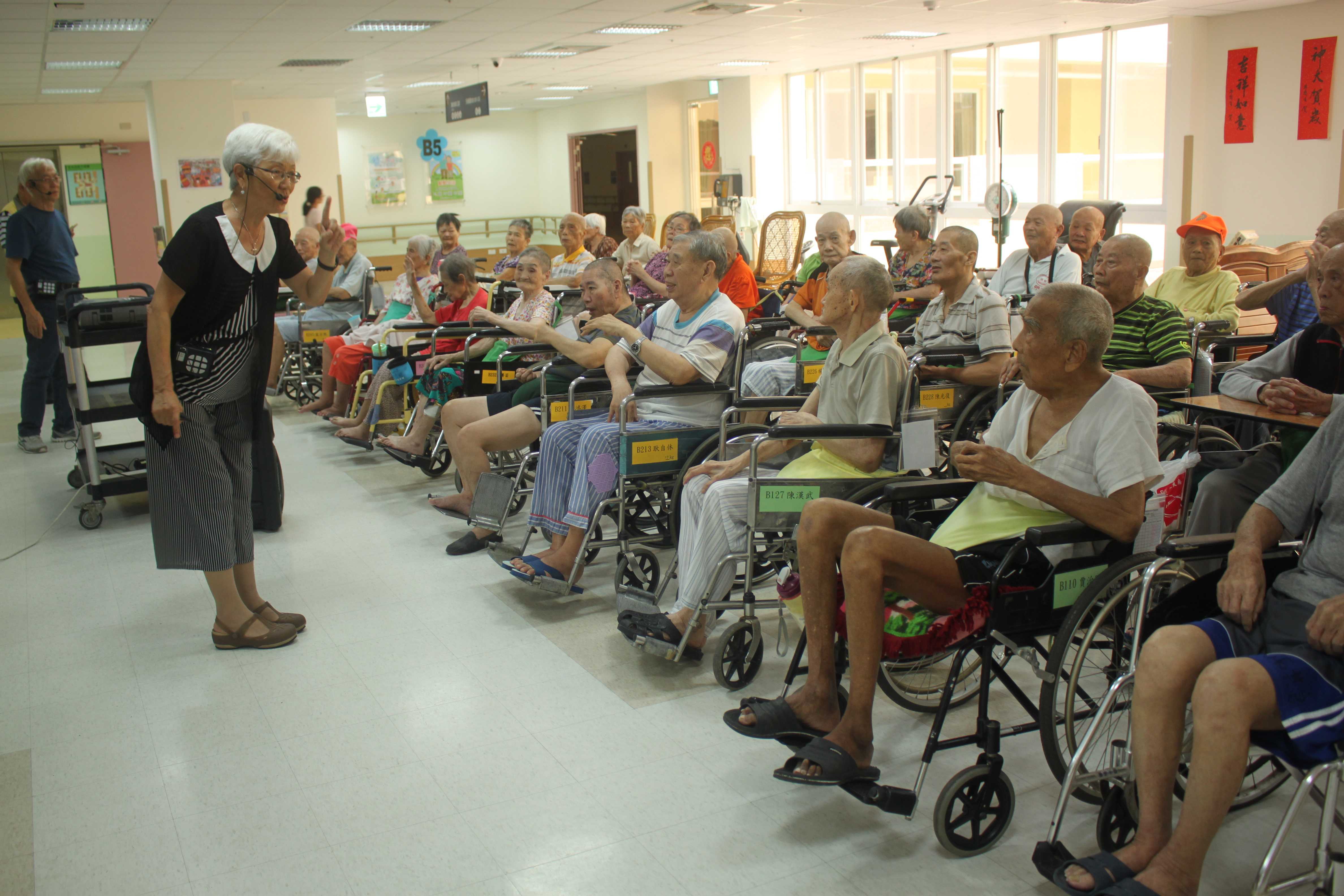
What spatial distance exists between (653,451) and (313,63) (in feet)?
31.5

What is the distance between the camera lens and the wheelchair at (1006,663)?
6.44ft

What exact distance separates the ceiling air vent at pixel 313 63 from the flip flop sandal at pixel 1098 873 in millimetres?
10960

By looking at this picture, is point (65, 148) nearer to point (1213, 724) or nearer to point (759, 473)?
point (759, 473)

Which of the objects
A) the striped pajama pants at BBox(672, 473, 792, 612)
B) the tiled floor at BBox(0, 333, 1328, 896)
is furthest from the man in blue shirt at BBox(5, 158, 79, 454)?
the striped pajama pants at BBox(672, 473, 792, 612)

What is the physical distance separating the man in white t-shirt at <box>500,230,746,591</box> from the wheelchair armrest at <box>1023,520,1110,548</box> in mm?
1497

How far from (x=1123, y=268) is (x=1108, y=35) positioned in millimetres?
8362

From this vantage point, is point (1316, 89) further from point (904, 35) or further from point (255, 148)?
point (255, 148)

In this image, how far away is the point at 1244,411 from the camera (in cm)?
248

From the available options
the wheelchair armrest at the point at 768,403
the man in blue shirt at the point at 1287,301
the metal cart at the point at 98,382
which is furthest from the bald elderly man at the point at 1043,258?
the metal cart at the point at 98,382

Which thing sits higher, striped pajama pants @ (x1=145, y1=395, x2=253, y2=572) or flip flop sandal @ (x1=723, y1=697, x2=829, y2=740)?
striped pajama pants @ (x1=145, y1=395, x2=253, y2=572)

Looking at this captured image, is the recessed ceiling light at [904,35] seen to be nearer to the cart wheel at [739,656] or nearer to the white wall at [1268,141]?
the white wall at [1268,141]

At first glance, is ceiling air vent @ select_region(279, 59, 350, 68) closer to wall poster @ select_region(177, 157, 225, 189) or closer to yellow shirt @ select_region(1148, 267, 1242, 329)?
wall poster @ select_region(177, 157, 225, 189)

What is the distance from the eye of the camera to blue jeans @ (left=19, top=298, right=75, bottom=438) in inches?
236

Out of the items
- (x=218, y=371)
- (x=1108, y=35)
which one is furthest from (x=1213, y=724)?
(x=1108, y=35)
